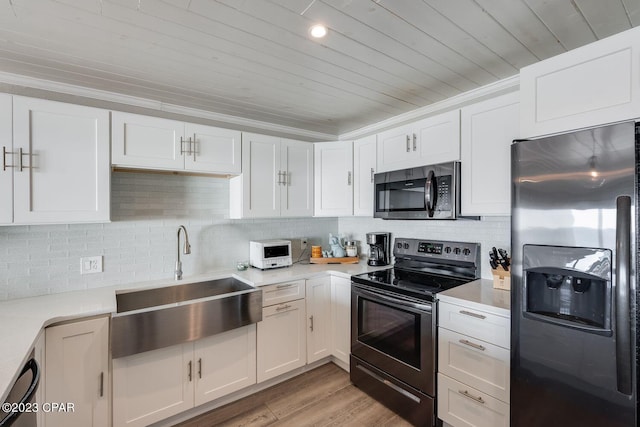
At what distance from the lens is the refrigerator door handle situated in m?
1.10

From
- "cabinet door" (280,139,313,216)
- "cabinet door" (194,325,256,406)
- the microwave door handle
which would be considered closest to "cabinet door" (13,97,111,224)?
"cabinet door" (194,325,256,406)

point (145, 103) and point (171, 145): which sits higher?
point (145, 103)

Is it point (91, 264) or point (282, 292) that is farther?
point (282, 292)

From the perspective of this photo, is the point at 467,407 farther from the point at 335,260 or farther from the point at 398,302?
the point at 335,260

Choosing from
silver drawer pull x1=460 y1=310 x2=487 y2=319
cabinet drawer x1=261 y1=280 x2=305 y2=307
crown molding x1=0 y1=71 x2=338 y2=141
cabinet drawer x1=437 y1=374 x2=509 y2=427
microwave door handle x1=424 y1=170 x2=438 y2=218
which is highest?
crown molding x1=0 y1=71 x2=338 y2=141

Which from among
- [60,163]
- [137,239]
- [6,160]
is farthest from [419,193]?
[6,160]

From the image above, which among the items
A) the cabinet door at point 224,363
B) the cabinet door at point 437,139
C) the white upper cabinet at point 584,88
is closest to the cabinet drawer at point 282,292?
the cabinet door at point 224,363

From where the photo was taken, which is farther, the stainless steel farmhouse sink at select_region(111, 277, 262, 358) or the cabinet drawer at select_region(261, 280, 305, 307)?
the cabinet drawer at select_region(261, 280, 305, 307)

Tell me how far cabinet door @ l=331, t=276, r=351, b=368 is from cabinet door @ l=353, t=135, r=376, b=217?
696 millimetres

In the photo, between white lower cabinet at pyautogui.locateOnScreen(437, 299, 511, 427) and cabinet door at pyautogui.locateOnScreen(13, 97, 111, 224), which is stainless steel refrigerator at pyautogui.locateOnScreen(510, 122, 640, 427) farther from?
cabinet door at pyautogui.locateOnScreen(13, 97, 111, 224)

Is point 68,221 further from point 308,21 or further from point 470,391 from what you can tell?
point 470,391

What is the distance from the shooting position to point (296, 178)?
2916mm

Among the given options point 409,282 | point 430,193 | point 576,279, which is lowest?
point 409,282

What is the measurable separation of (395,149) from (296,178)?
0.99 m
